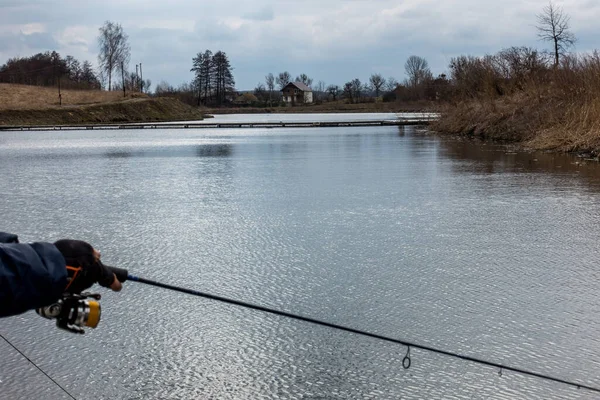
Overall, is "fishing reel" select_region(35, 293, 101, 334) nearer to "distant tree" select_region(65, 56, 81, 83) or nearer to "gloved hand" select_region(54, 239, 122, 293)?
"gloved hand" select_region(54, 239, 122, 293)

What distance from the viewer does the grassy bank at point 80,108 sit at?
62969mm

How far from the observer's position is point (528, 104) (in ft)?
89.2

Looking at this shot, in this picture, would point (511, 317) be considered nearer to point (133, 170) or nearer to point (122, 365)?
point (122, 365)

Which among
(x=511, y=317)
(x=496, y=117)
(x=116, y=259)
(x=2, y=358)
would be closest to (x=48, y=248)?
(x=2, y=358)

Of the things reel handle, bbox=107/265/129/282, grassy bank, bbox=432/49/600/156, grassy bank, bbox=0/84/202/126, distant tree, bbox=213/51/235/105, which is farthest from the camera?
distant tree, bbox=213/51/235/105

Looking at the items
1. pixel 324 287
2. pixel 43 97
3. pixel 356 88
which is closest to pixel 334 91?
pixel 356 88

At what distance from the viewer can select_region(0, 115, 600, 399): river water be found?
463 centimetres

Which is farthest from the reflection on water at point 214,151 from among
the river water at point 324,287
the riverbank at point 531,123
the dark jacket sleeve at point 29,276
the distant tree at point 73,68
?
the distant tree at point 73,68

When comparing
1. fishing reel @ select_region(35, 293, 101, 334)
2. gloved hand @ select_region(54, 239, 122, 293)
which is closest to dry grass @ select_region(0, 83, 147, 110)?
fishing reel @ select_region(35, 293, 101, 334)

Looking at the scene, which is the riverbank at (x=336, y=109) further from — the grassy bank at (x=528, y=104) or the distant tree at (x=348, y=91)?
the grassy bank at (x=528, y=104)

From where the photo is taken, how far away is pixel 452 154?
72.2 ft

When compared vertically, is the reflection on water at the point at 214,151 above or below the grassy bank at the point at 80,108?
below

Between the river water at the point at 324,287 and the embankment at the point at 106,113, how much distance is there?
50.9 m

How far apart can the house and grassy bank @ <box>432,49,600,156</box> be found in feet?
292
